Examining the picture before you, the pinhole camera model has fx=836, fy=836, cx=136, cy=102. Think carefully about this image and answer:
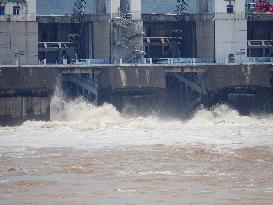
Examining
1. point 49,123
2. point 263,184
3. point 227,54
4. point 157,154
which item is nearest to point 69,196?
point 263,184

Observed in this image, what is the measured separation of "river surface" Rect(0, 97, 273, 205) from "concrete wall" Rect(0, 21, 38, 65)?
689 centimetres

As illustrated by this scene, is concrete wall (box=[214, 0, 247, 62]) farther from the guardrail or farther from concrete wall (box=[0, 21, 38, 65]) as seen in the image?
concrete wall (box=[0, 21, 38, 65])

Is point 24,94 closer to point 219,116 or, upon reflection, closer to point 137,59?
point 137,59

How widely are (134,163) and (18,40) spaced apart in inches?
1245

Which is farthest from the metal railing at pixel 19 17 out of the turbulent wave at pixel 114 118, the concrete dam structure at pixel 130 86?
the turbulent wave at pixel 114 118

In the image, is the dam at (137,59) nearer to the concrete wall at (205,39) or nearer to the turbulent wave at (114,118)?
the concrete wall at (205,39)

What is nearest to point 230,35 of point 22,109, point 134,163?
point 22,109

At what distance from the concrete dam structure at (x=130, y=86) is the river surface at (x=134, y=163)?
2.10 metres

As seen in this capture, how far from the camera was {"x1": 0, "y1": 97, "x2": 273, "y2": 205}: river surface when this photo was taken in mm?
30812

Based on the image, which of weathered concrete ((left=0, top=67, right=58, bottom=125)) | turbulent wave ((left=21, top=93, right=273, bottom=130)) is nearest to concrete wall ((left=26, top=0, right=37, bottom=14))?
weathered concrete ((left=0, top=67, right=58, bottom=125))

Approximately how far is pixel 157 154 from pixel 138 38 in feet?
99.1

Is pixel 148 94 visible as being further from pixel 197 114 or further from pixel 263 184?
pixel 263 184

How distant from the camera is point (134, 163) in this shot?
131 ft

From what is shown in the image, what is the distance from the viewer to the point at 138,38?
239ft
